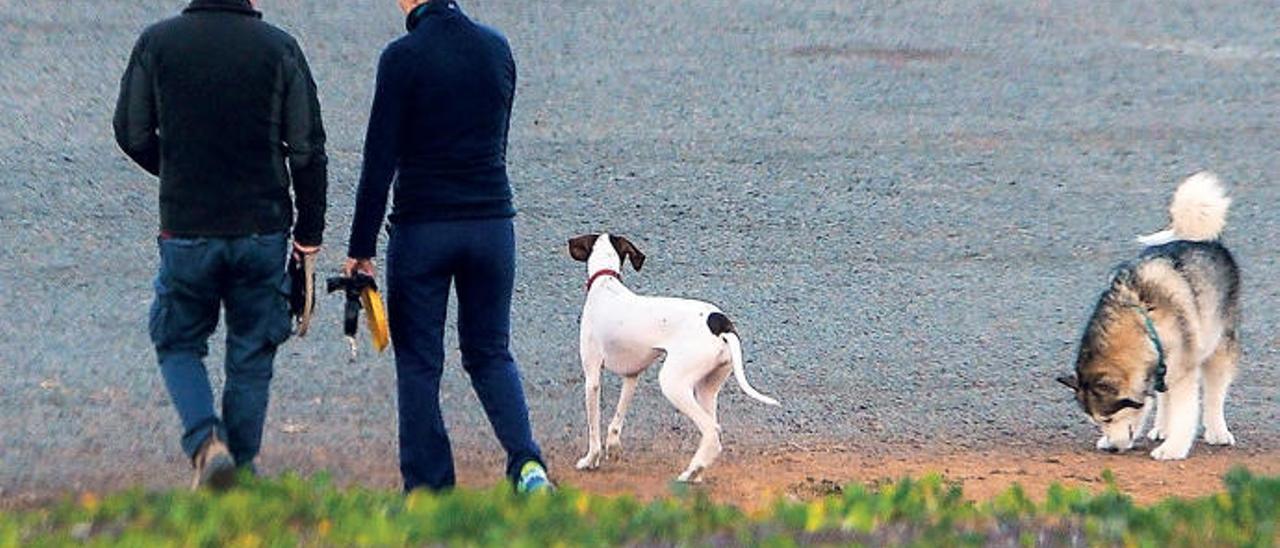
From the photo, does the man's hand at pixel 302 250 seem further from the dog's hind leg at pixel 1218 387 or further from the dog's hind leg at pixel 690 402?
the dog's hind leg at pixel 1218 387

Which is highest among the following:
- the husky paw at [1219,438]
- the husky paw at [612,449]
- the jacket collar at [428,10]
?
the jacket collar at [428,10]

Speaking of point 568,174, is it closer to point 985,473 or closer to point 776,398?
point 776,398

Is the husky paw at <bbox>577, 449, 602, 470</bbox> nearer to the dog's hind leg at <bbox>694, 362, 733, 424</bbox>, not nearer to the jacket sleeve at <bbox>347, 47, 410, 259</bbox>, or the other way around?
the dog's hind leg at <bbox>694, 362, 733, 424</bbox>

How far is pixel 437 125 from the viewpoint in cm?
704

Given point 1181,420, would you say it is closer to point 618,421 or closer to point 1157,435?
point 1157,435

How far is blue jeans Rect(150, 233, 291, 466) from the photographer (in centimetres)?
694

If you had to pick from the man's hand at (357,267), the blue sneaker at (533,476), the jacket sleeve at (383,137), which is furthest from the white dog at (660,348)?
the jacket sleeve at (383,137)

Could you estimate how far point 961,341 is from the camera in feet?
33.8

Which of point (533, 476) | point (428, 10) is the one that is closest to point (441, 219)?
point (428, 10)

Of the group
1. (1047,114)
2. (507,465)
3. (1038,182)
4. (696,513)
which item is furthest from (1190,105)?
(696,513)

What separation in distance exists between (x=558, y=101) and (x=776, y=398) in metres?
6.76

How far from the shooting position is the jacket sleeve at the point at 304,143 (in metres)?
6.92

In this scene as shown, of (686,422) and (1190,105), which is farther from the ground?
(1190,105)

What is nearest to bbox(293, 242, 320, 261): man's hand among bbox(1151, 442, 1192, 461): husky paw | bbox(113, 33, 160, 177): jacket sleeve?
bbox(113, 33, 160, 177): jacket sleeve
